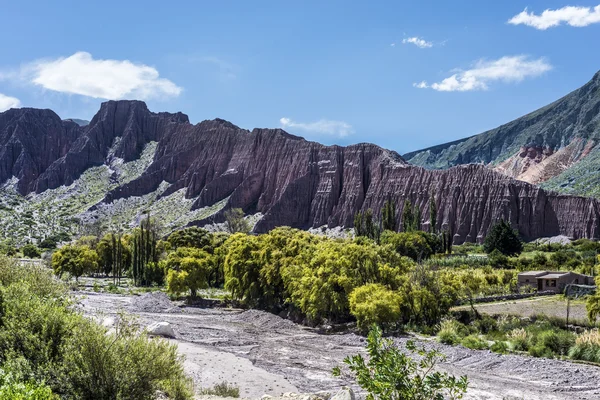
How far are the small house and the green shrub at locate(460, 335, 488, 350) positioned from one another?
88.1 ft

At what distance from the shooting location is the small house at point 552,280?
5775 centimetres

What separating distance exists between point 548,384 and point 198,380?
1754cm

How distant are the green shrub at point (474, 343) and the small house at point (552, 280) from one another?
88.1 ft

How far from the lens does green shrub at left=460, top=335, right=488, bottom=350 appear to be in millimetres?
34094

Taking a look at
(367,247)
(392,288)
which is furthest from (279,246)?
(392,288)

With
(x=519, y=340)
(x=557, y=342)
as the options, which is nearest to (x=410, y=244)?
(x=519, y=340)

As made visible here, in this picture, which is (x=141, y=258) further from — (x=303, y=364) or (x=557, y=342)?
(x=557, y=342)

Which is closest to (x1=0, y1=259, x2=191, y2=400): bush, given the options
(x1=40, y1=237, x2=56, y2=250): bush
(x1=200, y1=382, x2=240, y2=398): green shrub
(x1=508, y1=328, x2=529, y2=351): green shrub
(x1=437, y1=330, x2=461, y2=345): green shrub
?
(x1=200, y1=382, x2=240, y2=398): green shrub

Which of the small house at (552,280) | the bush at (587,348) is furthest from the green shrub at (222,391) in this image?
the small house at (552,280)

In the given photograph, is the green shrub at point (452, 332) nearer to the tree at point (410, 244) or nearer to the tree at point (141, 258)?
the tree at point (410, 244)

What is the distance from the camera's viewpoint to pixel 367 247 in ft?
156

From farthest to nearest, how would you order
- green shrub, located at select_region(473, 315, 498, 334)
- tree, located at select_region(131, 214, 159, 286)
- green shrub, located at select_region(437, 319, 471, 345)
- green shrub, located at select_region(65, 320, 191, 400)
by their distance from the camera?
tree, located at select_region(131, 214, 159, 286) < green shrub, located at select_region(473, 315, 498, 334) < green shrub, located at select_region(437, 319, 471, 345) < green shrub, located at select_region(65, 320, 191, 400)

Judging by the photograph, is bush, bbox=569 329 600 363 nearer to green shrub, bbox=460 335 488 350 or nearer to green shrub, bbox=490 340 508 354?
green shrub, bbox=490 340 508 354

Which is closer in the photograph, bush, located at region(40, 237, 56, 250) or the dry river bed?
the dry river bed
